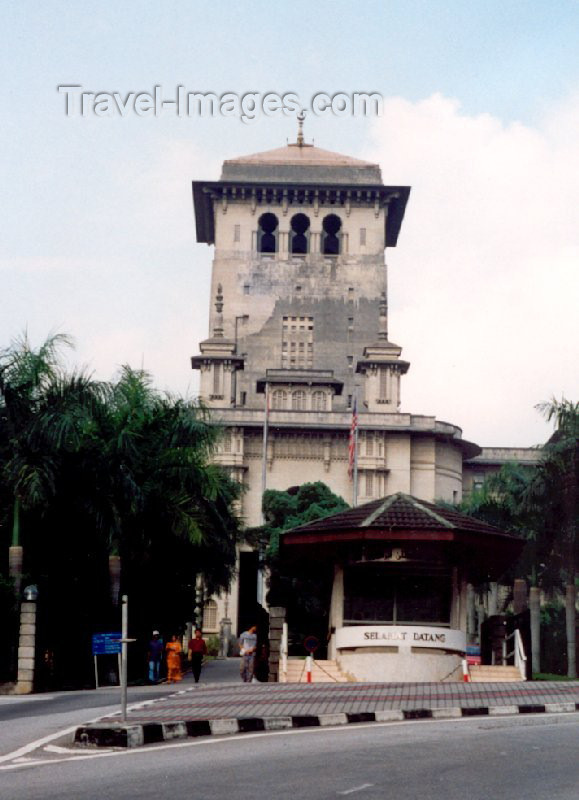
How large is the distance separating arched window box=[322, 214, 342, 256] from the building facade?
0.11 metres

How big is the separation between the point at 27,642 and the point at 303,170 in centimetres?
7386

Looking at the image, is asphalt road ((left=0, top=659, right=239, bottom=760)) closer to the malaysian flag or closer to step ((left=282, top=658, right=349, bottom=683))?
step ((left=282, top=658, right=349, bottom=683))

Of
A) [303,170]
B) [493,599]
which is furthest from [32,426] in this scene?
[303,170]

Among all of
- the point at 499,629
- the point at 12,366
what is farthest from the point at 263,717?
the point at 12,366

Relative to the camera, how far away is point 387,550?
2938 centimetres

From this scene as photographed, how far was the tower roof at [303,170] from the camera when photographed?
99.1 m

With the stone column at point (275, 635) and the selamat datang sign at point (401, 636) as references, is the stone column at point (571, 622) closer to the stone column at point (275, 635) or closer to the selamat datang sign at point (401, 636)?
the selamat datang sign at point (401, 636)

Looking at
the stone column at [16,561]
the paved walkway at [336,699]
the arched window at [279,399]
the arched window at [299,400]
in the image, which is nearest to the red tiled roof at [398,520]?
the paved walkway at [336,699]

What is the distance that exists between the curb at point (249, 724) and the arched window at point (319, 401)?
6946 centimetres

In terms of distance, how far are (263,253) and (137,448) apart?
198ft

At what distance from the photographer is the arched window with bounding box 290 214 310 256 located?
98.6 meters

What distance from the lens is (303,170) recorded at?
10006 cm

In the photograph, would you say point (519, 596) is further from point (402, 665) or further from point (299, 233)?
point (299, 233)

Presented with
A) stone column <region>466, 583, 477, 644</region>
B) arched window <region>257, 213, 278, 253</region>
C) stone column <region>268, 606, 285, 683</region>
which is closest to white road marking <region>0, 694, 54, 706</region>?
stone column <region>268, 606, 285, 683</region>
